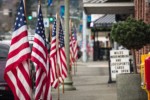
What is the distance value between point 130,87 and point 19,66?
4.11 metres

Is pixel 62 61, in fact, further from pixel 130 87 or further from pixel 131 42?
pixel 130 87

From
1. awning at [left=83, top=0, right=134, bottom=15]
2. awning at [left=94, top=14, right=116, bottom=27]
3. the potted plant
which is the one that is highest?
awning at [left=83, top=0, right=134, bottom=15]

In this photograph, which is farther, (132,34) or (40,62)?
(132,34)

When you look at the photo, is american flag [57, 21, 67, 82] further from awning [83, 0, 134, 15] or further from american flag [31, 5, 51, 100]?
american flag [31, 5, 51, 100]

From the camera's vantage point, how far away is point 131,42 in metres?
13.6

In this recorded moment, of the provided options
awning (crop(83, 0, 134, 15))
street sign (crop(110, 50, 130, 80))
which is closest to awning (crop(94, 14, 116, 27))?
awning (crop(83, 0, 134, 15))

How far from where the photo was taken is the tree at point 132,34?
13562 mm

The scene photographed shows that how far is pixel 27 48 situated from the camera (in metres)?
9.88

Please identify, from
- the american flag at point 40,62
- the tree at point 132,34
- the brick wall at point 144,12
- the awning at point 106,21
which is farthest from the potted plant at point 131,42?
the awning at point 106,21

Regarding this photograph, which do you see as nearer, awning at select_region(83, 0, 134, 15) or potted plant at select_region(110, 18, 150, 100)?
potted plant at select_region(110, 18, 150, 100)

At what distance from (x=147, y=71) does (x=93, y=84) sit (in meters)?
10.3

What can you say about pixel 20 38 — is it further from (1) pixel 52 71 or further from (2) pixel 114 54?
(2) pixel 114 54

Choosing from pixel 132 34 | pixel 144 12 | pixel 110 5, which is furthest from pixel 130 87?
pixel 110 5

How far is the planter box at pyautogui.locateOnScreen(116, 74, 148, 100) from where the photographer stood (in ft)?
42.4
